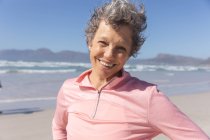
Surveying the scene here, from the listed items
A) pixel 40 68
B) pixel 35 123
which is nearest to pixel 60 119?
pixel 35 123

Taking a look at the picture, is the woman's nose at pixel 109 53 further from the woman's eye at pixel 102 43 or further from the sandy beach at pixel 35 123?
the sandy beach at pixel 35 123

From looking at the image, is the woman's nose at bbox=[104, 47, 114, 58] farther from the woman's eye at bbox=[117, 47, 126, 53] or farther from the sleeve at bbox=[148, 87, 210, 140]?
the sleeve at bbox=[148, 87, 210, 140]

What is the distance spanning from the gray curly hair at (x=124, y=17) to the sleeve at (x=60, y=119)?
34cm

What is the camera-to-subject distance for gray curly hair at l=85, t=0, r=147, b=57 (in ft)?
4.85

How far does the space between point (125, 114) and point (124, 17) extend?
34 centimetres

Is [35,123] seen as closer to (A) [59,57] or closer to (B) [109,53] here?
(B) [109,53]

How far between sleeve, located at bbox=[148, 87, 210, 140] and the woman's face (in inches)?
8.3

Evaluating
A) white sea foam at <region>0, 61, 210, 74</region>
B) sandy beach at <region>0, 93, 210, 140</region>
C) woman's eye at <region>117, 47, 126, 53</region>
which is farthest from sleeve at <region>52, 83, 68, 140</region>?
white sea foam at <region>0, 61, 210, 74</region>

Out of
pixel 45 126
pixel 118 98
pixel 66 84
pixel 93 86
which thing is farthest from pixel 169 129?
pixel 45 126

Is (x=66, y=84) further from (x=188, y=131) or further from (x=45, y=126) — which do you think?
(x=45, y=126)

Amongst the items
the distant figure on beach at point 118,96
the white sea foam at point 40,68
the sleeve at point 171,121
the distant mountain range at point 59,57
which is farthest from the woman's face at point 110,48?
the distant mountain range at point 59,57

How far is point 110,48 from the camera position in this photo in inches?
58.8

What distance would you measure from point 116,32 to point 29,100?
29.2 ft

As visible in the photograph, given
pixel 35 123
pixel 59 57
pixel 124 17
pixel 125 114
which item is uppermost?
pixel 124 17
